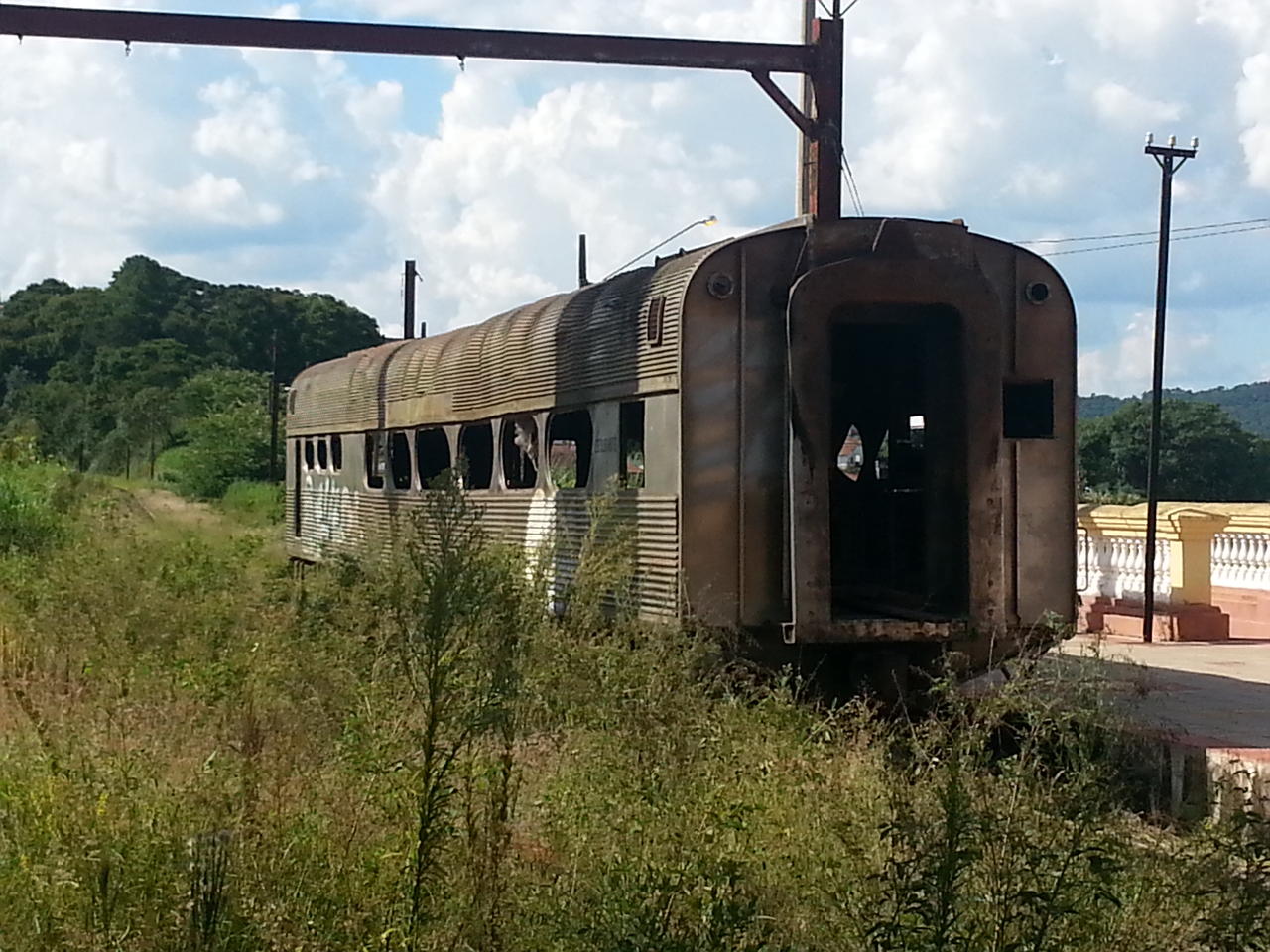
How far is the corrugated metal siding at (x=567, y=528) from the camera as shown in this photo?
351 inches

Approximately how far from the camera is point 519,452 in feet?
39.7

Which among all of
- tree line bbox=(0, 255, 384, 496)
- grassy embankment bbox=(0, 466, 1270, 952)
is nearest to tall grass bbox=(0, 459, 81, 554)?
grassy embankment bbox=(0, 466, 1270, 952)

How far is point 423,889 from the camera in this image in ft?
16.4

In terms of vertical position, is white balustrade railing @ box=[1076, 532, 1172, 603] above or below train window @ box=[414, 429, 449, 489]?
below

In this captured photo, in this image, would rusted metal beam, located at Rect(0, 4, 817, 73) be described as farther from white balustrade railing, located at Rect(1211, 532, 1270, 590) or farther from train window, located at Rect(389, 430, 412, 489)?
white balustrade railing, located at Rect(1211, 532, 1270, 590)

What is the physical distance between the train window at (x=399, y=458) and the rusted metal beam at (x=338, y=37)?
11.4 feet

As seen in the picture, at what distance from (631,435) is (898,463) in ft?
6.35

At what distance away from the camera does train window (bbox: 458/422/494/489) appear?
41.7 feet

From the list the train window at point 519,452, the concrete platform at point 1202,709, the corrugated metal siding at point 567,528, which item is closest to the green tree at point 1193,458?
the concrete platform at point 1202,709

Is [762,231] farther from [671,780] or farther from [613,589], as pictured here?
[671,780]

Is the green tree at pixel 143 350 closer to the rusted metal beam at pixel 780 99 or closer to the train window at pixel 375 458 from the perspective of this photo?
the train window at pixel 375 458

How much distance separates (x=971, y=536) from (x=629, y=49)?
20.4 feet

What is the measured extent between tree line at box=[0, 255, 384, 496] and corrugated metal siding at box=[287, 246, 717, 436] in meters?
20.8

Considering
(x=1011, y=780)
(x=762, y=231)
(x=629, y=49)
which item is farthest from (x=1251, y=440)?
(x=1011, y=780)
